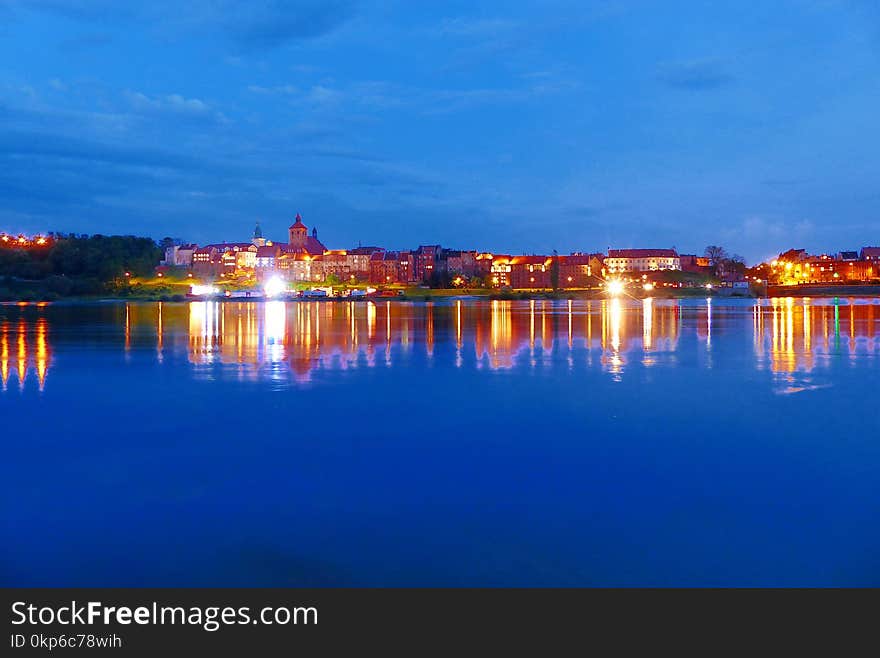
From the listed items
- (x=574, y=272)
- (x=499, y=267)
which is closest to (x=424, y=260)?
(x=499, y=267)

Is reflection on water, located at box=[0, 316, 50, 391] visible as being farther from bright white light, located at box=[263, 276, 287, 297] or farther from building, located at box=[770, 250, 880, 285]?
building, located at box=[770, 250, 880, 285]

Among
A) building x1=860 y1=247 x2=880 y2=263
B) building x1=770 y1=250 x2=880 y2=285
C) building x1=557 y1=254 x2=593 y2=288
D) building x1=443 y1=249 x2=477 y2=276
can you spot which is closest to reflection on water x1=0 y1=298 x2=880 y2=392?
building x1=557 y1=254 x2=593 y2=288

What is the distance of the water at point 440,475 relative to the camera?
20.7ft

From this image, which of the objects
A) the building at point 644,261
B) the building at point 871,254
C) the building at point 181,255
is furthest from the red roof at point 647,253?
the building at point 181,255

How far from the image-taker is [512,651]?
5.15 meters

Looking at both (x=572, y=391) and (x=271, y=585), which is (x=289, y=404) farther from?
(x=271, y=585)

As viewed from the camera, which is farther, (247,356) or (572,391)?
(247,356)

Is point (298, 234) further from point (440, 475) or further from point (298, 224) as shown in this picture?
point (440, 475)

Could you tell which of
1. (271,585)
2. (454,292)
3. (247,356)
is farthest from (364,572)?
(454,292)

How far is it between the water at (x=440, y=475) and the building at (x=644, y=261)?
165 meters

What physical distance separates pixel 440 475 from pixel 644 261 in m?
180

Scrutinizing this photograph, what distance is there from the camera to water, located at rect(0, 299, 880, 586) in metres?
6.30

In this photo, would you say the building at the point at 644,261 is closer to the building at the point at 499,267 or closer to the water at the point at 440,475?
the building at the point at 499,267

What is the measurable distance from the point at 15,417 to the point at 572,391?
9.85m
